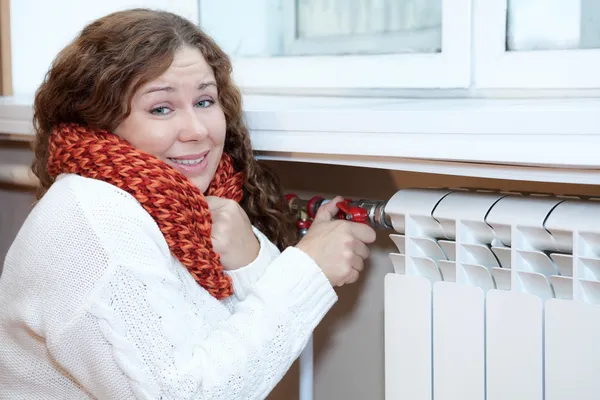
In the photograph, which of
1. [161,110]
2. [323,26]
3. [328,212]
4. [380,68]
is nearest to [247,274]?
[328,212]

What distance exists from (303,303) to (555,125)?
398mm

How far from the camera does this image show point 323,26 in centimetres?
151

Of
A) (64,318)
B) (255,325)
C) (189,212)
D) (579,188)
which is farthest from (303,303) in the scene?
(579,188)

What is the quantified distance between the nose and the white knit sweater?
4.9 inches

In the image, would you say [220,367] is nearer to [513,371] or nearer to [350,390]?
[513,371]

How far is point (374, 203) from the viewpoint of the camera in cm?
117

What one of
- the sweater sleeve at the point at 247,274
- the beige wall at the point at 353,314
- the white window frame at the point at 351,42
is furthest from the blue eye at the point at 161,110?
the white window frame at the point at 351,42

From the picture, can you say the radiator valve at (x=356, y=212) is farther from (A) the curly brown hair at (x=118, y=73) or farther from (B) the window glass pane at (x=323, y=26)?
(B) the window glass pane at (x=323, y=26)

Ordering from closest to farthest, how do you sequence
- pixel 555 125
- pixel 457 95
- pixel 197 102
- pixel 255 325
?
pixel 555 125 < pixel 255 325 < pixel 197 102 < pixel 457 95

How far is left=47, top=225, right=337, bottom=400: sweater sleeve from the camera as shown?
0.92m

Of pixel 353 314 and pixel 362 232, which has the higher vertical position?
pixel 362 232

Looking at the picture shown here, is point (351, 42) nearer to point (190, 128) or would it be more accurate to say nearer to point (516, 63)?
point (516, 63)

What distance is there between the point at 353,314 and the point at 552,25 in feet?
1.92

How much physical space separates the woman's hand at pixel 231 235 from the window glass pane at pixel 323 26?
45cm
